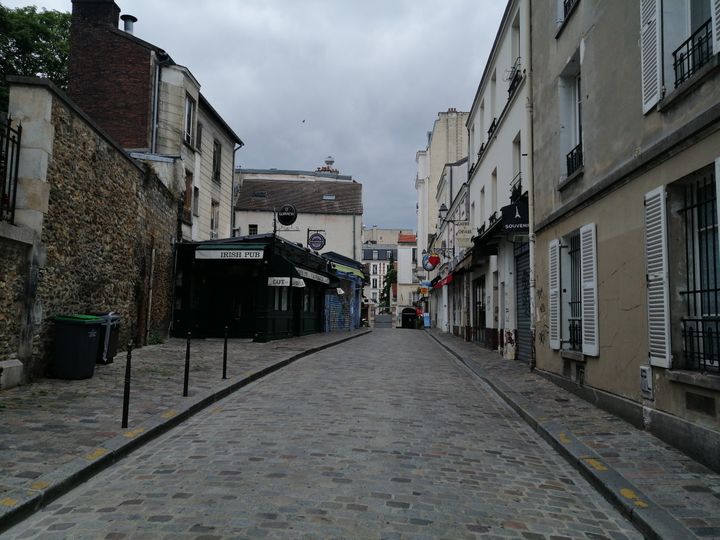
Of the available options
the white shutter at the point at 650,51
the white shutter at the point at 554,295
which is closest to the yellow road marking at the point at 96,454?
the white shutter at the point at 650,51

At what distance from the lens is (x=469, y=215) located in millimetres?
23812

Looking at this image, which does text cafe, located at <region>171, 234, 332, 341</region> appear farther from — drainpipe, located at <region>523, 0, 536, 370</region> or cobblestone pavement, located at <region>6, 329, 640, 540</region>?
cobblestone pavement, located at <region>6, 329, 640, 540</region>

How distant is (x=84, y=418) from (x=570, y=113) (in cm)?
913

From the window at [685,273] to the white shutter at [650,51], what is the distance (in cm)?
117

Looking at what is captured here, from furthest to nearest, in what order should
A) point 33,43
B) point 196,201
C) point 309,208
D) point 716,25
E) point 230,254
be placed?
point 309,208
point 33,43
point 196,201
point 230,254
point 716,25

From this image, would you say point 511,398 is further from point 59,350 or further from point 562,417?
point 59,350

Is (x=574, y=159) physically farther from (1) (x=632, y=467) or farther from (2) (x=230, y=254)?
(2) (x=230, y=254)

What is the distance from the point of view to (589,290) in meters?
8.42

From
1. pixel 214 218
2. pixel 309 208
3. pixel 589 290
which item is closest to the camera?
pixel 589 290

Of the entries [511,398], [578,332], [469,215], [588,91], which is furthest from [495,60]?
[511,398]

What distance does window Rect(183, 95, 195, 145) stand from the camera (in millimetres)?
20925

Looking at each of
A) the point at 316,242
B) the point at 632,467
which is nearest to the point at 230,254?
the point at 316,242

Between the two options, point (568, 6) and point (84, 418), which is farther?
point (568, 6)

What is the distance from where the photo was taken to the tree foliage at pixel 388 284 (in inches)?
3342
